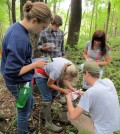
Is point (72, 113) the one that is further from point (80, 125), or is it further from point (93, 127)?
point (80, 125)

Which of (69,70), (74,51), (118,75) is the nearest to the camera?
(69,70)

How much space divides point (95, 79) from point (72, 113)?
0.52m

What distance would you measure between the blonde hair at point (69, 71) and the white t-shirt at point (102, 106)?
46 centimetres

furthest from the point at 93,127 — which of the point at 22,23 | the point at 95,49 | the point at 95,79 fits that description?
the point at 95,49

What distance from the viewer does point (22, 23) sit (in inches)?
109

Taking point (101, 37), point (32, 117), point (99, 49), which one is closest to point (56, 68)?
point (32, 117)

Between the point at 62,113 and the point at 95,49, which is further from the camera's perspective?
the point at 95,49

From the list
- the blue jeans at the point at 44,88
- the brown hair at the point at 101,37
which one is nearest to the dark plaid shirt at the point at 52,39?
the brown hair at the point at 101,37

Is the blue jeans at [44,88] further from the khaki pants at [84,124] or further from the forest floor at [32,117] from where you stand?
the khaki pants at [84,124]

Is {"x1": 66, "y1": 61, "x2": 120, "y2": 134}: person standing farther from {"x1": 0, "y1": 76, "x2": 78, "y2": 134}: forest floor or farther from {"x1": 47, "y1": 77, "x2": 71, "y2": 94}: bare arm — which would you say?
{"x1": 0, "y1": 76, "x2": 78, "y2": 134}: forest floor

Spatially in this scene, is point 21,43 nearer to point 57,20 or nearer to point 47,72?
point 47,72

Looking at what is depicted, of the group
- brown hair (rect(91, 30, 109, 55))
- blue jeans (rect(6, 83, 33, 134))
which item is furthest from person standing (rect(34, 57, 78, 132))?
brown hair (rect(91, 30, 109, 55))

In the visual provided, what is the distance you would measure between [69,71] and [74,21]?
22.7ft

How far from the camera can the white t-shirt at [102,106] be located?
2.78 meters
